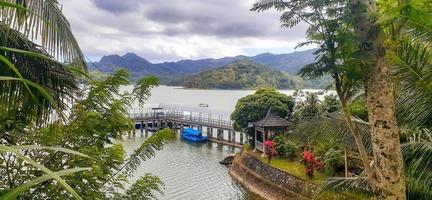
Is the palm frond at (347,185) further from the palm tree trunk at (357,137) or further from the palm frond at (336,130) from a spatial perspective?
the palm frond at (336,130)

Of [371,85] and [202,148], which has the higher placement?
[371,85]

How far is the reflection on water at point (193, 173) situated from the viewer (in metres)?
17.8

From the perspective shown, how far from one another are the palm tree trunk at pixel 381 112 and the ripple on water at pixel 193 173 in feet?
35.2

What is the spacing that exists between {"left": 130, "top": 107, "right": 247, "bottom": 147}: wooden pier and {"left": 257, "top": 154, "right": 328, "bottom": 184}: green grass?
14.7 m

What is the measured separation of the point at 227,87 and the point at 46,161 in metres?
102

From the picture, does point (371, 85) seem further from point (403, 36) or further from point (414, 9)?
point (403, 36)

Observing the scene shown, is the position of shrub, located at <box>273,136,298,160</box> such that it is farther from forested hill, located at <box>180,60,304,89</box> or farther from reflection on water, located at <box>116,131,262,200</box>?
forested hill, located at <box>180,60,304,89</box>

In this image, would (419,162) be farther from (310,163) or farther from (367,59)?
(310,163)

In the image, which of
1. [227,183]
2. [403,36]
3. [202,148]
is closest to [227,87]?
[202,148]

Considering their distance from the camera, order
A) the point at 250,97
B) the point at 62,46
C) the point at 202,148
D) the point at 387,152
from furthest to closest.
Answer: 1. the point at 202,148
2. the point at 250,97
3. the point at 387,152
4. the point at 62,46

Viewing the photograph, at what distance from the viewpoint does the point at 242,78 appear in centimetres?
10319

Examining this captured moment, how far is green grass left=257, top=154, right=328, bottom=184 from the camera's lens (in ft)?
50.6

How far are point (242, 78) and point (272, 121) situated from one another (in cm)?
8090

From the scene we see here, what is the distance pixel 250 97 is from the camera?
2589cm
